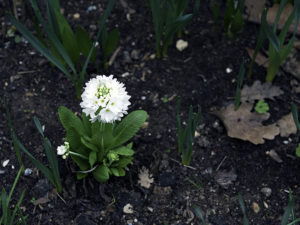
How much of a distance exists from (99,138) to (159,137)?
1.72ft

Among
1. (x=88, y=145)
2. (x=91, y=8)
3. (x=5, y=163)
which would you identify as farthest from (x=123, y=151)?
(x=91, y=8)

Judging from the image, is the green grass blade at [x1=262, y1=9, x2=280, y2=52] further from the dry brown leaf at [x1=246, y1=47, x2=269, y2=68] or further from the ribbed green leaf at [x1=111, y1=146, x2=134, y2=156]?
the ribbed green leaf at [x1=111, y1=146, x2=134, y2=156]

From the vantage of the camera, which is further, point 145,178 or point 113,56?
point 113,56

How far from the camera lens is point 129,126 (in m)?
1.98

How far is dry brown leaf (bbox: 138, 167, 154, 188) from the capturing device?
212 centimetres

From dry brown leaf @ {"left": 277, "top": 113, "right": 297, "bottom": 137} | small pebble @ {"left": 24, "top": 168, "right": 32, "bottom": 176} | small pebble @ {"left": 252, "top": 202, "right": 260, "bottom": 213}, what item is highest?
dry brown leaf @ {"left": 277, "top": 113, "right": 297, "bottom": 137}

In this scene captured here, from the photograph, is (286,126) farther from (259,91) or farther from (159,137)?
(159,137)

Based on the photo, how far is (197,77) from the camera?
8.35 ft

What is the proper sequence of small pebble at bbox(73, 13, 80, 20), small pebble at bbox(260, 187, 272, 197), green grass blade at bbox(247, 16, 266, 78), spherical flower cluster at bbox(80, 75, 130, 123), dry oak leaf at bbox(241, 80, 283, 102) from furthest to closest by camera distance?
small pebble at bbox(73, 13, 80, 20), dry oak leaf at bbox(241, 80, 283, 102), green grass blade at bbox(247, 16, 266, 78), small pebble at bbox(260, 187, 272, 197), spherical flower cluster at bbox(80, 75, 130, 123)

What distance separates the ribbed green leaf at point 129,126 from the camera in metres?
1.98

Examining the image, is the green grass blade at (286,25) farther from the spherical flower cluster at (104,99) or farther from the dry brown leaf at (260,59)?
the spherical flower cluster at (104,99)

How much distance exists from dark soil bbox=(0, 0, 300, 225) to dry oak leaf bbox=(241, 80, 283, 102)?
5 cm

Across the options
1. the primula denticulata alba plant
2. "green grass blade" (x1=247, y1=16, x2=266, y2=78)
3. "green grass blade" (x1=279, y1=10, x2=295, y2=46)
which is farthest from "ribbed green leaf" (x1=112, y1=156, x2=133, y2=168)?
"green grass blade" (x1=279, y1=10, x2=295, y2=46)

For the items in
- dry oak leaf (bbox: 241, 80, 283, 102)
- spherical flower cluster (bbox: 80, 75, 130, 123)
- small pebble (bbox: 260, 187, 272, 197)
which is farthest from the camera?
dry oak leaf (bbox: 241, 80, 283, 102)
